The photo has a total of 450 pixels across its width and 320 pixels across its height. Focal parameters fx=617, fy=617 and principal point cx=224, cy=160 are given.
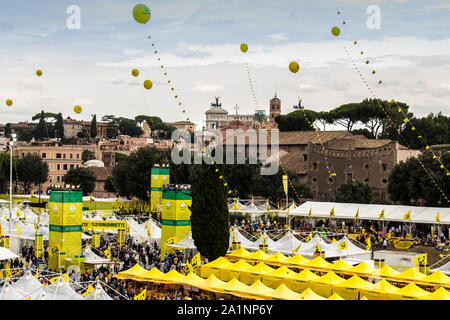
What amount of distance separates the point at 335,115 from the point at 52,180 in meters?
43.1

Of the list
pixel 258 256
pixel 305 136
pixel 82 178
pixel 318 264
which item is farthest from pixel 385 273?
pixel 82 178

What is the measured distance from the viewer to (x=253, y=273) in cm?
2353

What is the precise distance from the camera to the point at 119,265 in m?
31.3

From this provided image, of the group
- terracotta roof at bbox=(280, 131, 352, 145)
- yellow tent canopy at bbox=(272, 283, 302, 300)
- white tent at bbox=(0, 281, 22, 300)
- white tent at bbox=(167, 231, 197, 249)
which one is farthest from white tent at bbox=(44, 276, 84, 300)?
terracotta roof at bbox=(280, 131, 352, 145)

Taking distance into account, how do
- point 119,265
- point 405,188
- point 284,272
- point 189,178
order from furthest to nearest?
1. point 189,178
2. point 405,188
3. point 119,265
4. point 284,272

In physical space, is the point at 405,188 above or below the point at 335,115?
below

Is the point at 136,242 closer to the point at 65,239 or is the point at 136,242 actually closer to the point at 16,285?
the point at 65,239

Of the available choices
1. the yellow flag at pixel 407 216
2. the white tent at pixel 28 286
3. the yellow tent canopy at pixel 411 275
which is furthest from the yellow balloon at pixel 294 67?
the yellow flag at pixel 407 216

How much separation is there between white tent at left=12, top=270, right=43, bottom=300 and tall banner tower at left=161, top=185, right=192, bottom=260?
13757 mm

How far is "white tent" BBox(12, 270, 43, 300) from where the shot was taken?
61.2 ft

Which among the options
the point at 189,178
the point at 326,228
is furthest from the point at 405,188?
the point at 189,178

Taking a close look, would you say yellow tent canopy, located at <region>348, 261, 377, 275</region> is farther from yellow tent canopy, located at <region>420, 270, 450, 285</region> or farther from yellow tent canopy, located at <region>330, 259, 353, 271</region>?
yellow tent canopy, located at <region>420, 270, 450, 285</region>

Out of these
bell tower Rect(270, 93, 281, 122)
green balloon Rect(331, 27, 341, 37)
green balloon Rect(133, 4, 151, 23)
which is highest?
bell tower Rect(270, 93, 281, 122)

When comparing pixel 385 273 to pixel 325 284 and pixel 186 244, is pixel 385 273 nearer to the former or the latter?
pixel 325 284
